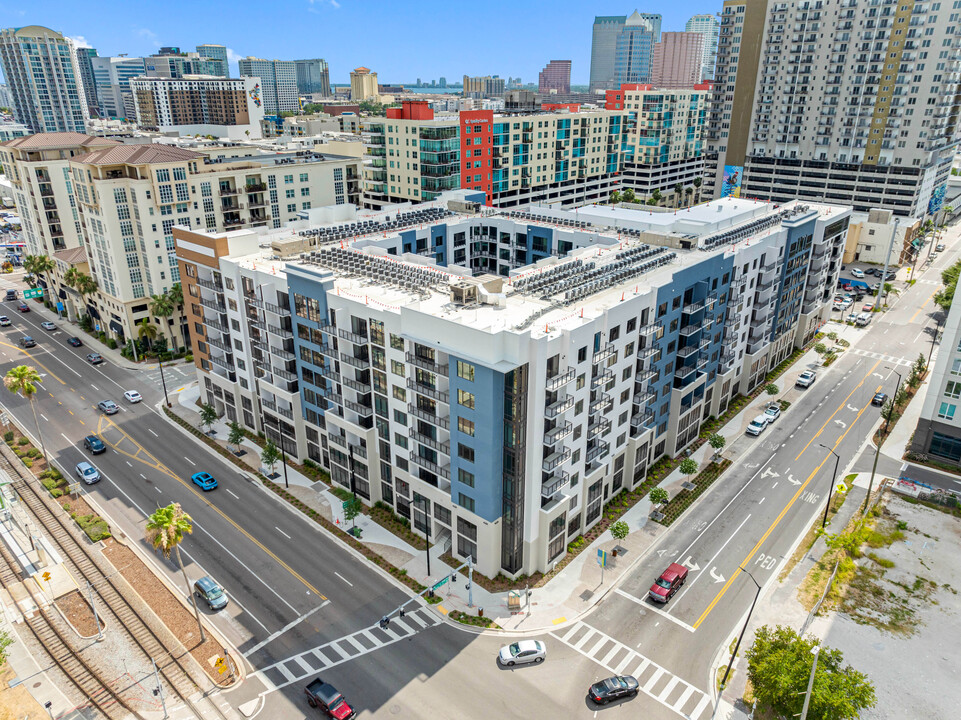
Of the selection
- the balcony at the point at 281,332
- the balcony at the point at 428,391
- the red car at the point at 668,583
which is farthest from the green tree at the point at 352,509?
the red car at the point at 668,583

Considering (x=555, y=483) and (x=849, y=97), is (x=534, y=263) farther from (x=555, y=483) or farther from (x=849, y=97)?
(x=849, y=97)

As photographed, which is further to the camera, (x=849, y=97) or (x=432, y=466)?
(x=849, y=97)

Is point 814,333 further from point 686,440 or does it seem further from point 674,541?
point 674,541

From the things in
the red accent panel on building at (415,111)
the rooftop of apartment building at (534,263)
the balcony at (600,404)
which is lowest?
the balcony at (600,404)

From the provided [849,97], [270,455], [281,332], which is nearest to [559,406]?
[281,332]

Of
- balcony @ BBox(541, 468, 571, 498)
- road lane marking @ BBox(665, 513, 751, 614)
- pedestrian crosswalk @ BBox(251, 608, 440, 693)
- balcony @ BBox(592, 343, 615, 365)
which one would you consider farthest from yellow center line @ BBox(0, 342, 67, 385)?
road lane marking @ BBox(665, 513, 751, 614)

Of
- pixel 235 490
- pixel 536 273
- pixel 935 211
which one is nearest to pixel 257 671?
pixel 235 490

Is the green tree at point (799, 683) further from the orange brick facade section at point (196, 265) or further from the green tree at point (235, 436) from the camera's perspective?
the orange brick facade section at point (196, 265)

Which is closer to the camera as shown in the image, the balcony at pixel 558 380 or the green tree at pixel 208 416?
the balcony at pixel 558 380
